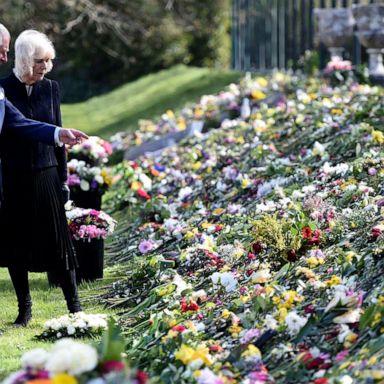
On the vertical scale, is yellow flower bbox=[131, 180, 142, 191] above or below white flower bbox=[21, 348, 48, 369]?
below

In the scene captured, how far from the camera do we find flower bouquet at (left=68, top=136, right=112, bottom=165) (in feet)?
31.9

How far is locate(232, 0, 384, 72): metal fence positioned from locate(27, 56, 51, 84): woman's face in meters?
11.4

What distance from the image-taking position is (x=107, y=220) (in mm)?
8391

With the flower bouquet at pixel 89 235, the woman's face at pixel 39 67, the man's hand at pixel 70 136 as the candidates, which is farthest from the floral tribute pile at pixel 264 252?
the woman's face at pixel 39 67

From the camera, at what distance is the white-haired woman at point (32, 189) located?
706 cm

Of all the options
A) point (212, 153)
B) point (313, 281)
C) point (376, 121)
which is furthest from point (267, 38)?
point (313, 281)

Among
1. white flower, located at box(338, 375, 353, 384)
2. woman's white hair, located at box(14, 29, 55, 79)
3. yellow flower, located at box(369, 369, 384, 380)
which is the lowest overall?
white flower, located at box(338, 375, 353, 384)

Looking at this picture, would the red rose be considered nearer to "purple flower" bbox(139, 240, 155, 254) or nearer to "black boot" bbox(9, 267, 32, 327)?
"black boot" bbox(9, 267, 32, 327)

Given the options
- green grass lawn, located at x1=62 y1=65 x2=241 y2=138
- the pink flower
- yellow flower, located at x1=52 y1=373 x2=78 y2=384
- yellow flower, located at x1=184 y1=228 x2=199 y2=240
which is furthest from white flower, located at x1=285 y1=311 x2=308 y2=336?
green grass lawn, located at x1=62 y1=65 x2=241 y2=138

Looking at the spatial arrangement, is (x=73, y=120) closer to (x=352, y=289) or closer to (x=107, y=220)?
(x=107, y=220)

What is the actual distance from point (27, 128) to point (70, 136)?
0.98 feet

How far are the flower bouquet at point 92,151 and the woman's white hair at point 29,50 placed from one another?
262 cm

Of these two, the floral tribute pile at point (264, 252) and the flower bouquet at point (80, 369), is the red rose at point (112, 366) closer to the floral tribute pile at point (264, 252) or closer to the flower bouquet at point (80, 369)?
the flower bouquet at point (80, 369)

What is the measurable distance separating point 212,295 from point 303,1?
16739mm
